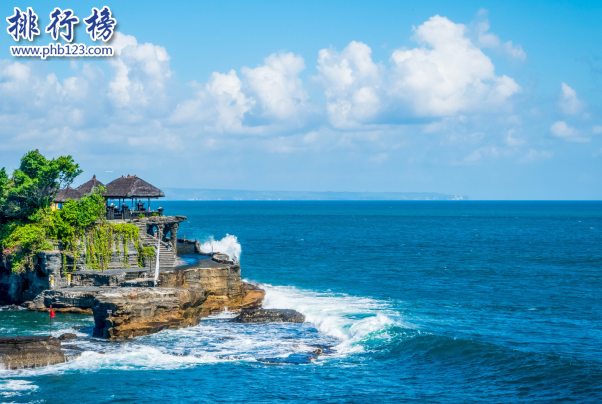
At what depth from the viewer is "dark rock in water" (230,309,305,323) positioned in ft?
125

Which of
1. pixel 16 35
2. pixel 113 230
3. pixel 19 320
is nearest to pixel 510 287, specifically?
pixel 113 230

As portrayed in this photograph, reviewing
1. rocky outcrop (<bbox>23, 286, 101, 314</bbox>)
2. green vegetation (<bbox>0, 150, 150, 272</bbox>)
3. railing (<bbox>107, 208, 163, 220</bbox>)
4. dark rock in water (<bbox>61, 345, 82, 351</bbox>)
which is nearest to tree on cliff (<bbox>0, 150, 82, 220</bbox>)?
green vegetation (<bbox>0, 150, 150, 272</bbox>)

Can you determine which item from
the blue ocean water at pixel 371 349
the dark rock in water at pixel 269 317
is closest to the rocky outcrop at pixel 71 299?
the blue ocean water at pixel 371 349

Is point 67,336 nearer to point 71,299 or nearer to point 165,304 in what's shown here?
point 165,304

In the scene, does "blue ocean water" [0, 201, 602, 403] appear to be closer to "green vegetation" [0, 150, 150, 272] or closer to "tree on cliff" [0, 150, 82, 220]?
"green vegetation" [0, 150, 150, 272]

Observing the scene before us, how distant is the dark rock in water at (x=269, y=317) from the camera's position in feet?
125

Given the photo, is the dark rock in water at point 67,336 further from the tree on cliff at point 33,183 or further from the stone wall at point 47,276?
the tree on cliff at point 33,183

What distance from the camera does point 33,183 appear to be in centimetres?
4472

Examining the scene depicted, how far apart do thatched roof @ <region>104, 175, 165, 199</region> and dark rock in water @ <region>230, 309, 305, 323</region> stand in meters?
15.6

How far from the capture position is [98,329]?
3325cm

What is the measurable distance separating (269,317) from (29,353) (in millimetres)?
15585

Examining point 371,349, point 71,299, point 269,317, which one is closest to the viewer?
point 371,349

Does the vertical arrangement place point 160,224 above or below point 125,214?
below

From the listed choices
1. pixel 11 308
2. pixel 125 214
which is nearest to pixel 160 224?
pixel 125 214
